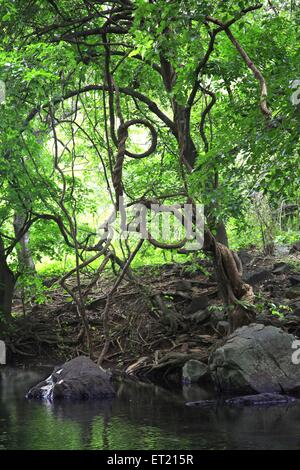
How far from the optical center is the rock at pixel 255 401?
32.0ft

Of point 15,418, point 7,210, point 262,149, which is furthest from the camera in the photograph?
point 7,210

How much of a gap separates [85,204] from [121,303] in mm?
2567

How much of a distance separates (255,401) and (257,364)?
0.96 metres

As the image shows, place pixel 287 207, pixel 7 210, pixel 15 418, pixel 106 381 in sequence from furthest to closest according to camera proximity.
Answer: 1. pixel 287 207
2. pixel 7 210
3. pixel 106 381
4. pixel 15 418

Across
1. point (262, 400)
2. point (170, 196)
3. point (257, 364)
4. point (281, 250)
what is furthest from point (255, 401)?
point (281, 250)

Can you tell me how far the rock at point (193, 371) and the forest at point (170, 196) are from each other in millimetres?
30

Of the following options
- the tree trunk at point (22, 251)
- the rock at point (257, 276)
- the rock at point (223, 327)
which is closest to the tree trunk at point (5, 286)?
the tree trunk at point (22, 251)

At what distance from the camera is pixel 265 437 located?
765cm

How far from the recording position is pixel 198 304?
576 inches

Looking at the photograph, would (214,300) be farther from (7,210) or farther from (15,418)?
(15,418)

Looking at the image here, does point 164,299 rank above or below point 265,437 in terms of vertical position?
above

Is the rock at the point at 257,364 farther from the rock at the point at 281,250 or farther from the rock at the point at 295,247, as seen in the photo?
the rock at the point at 281,250

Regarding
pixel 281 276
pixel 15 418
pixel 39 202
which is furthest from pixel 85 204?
pixel 15 418

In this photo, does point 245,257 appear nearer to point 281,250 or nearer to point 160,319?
point 281,250
